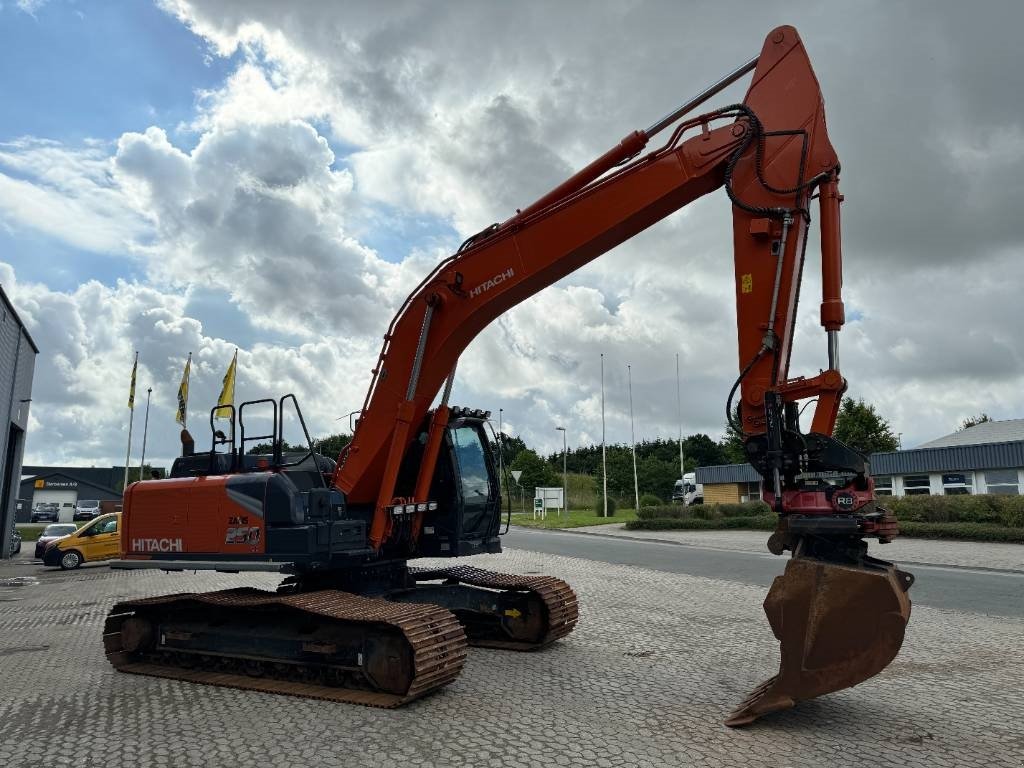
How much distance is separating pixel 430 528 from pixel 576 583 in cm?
708

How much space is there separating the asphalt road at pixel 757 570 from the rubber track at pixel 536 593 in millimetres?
6630

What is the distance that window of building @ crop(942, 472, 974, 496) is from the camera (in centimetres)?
3484

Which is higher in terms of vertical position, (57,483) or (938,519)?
(57,483)

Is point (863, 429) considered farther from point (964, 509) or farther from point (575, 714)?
point (575, 714)

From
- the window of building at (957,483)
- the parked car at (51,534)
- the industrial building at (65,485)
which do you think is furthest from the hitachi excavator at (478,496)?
the industrial building at (65,485)

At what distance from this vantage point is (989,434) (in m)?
42.7

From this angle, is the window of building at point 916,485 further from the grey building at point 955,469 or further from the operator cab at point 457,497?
the operator cab at point 457,497

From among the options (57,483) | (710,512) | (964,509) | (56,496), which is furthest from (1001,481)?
(57,483)

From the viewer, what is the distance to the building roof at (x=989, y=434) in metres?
40.7

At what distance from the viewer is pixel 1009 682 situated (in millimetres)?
7355

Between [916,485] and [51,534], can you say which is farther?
[916,485]

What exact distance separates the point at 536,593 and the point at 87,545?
1918 cm

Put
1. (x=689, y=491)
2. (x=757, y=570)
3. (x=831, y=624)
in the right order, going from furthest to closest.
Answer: (x=689, y=491), (x=757, y=570), (x=831, y=624)

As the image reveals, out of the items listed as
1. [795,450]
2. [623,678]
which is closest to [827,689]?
[795,450]
